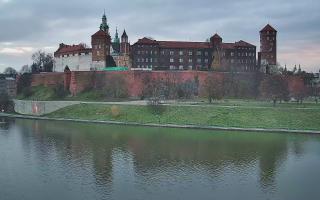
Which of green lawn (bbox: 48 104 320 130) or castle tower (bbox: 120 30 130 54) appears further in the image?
castle tower (bbox: 120 30 130 54)

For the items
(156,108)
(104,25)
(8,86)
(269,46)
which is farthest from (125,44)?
(8,86)

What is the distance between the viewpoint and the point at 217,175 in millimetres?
23531

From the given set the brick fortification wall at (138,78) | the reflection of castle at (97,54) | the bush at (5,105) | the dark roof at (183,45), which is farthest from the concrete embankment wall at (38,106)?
the dark roof at (183,45)

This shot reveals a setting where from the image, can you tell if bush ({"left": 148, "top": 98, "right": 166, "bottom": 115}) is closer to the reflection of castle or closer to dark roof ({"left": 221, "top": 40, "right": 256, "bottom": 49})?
the reflection of castle

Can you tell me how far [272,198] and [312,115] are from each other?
2460cm

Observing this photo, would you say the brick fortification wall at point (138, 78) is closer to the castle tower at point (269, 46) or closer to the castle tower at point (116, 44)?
the castle tower at point (269, 46)

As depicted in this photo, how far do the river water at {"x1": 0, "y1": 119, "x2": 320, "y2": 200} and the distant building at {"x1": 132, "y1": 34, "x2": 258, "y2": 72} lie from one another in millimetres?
31508

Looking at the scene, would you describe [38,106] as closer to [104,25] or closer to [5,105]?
[5,105]

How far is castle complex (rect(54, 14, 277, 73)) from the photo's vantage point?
6965 cm

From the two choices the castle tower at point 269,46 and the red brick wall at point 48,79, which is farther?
the castle tower at point 269,46

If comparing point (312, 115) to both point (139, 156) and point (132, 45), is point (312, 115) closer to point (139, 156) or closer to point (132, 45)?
point (139, 156)

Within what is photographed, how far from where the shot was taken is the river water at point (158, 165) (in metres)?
20.3

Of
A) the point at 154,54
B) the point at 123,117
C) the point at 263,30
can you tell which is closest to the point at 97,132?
the point at 123,117

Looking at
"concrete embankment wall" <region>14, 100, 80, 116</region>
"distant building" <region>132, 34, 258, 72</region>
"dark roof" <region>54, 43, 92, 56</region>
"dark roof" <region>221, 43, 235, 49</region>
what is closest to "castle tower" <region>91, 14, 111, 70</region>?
"dark roof" <region>54, 43, 92, 56</region>
